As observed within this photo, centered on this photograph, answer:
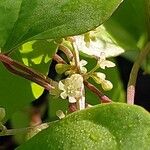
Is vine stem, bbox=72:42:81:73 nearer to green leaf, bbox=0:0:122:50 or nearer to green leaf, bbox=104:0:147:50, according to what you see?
green leaf, bbox=0:0:122:50

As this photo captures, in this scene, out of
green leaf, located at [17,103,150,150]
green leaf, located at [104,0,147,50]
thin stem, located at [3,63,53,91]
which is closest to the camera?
green leaf, located at [17,103,150,150]

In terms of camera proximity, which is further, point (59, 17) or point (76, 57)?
point (76, 57)

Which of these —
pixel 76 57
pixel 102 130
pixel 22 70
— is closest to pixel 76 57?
pixel 76 57

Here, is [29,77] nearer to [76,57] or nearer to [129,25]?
[76,57]

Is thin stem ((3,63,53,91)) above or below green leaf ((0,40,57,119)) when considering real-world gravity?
above

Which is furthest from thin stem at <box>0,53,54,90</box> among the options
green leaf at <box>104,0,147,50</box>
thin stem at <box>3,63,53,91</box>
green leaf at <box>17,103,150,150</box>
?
green leaf at <box>104,0,147,50</box>

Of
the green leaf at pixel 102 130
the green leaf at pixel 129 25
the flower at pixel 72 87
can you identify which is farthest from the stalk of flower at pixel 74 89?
the green leaf at pixel 129 25

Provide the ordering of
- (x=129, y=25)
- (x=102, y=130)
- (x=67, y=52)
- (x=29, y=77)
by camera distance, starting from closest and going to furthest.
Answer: (x=102, y=130), (x=29, y=77), (x=67, y=52), (x=129, y=25)

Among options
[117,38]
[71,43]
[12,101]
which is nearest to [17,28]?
[71,43]
